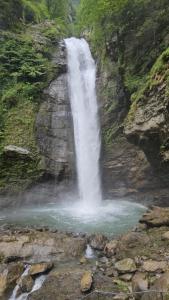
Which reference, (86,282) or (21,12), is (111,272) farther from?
(21,12)

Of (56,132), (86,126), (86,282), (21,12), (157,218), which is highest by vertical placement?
(21,12)

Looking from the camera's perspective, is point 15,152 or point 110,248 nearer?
point 110,248

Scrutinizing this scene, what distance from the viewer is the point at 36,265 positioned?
6.99 meters

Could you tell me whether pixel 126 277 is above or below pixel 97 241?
below

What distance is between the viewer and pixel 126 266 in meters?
6.55

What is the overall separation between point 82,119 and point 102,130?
1.51m

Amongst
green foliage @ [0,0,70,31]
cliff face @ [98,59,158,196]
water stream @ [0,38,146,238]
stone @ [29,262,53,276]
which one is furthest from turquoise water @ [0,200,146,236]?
green foliage @ [0,0,70,31]

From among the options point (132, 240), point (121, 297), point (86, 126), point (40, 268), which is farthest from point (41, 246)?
point (86, 126)

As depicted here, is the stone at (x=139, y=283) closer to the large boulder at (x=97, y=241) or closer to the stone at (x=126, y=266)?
the stone at (x=126, y=266)

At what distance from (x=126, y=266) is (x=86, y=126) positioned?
35.7 ft

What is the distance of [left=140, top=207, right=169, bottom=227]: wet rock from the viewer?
878 centimetres

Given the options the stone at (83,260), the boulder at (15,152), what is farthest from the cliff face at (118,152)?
the stone at (83,260)

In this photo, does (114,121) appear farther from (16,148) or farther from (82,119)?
(16,148)

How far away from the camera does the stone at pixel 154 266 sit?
6234 millimetres
